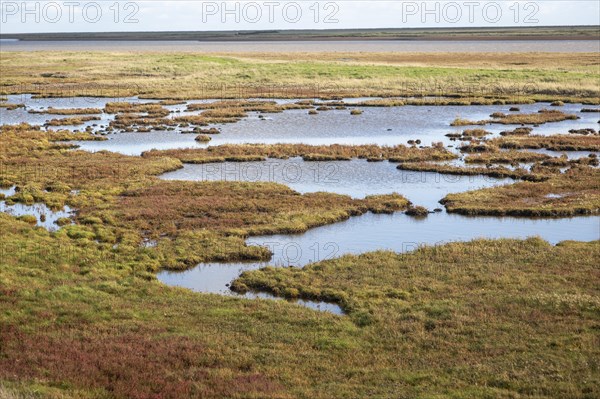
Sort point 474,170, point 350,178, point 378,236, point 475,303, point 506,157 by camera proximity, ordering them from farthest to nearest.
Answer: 1. point 506,157
2. point 474,170
3. point 350,178
4. point 378,236
5. point 475,303

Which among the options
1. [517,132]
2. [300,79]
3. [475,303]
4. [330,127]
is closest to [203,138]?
[330,127]

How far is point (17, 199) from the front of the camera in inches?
1767

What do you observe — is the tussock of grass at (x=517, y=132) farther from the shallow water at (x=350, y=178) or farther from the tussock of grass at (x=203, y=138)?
the tussock of grass at (x=203, y=138)

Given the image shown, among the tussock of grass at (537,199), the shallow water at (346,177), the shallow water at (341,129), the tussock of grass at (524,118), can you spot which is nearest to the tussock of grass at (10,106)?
the shallow water at (341,129)

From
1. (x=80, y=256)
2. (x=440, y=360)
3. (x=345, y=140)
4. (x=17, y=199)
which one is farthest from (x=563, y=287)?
(x=345, y=140)

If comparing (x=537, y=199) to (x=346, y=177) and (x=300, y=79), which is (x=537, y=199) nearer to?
(x=346, y=177)

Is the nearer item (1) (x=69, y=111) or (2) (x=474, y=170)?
(2) (x=474, y=170)

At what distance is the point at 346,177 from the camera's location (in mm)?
52875

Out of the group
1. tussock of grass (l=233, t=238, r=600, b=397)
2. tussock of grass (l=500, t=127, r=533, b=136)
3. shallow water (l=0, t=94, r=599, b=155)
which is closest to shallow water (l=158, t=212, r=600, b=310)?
tussock of grass (l=233, t=238, r=600, b=397)

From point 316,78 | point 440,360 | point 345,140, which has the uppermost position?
point 316,78

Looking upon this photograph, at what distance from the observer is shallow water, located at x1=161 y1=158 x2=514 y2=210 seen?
48.2m

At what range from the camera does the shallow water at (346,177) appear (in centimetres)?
4819

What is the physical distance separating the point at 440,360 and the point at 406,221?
20.0 m

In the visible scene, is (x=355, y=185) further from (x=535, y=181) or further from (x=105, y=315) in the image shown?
(x=105, y=315)
